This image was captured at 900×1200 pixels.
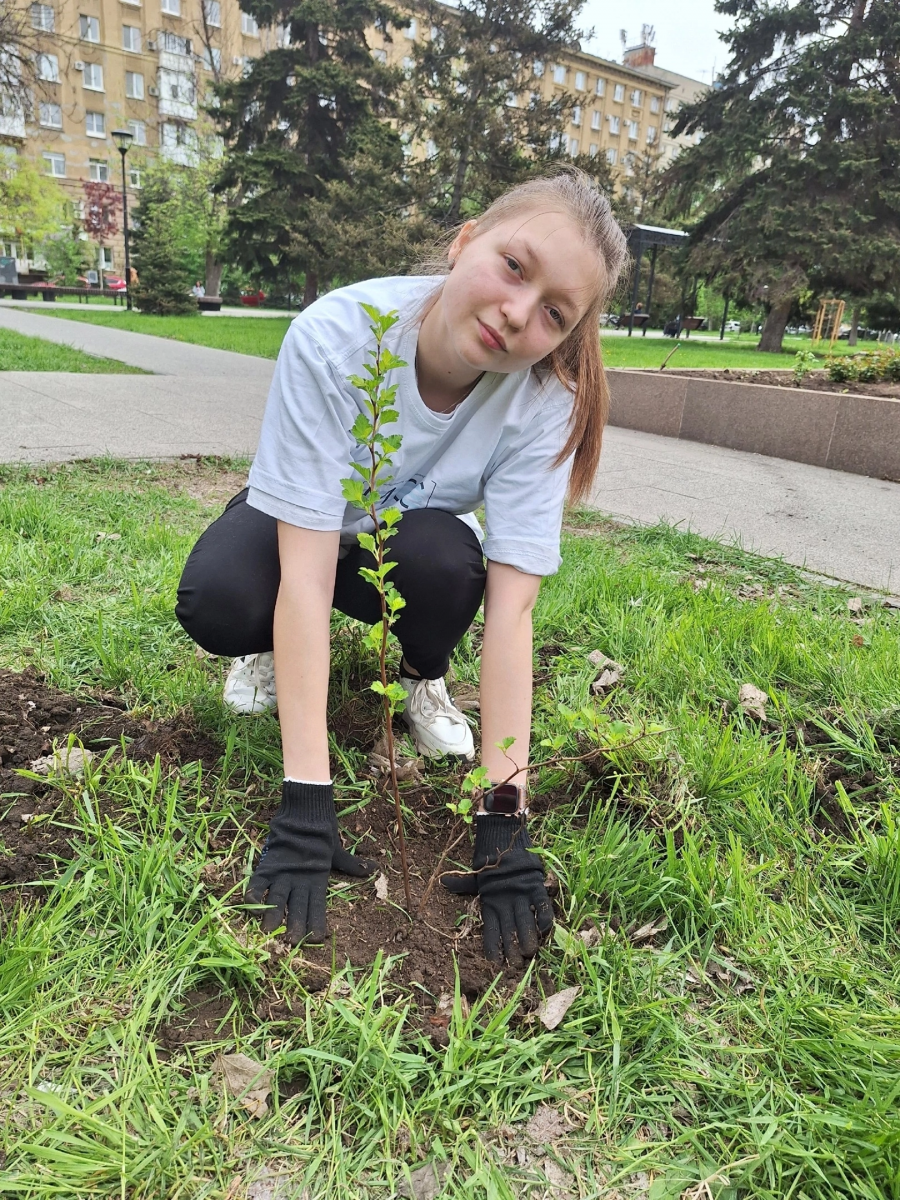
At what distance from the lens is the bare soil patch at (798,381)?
6808 mm

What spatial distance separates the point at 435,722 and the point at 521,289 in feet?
3.29

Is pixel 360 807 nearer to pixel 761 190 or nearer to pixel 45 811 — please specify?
pixel 45 811

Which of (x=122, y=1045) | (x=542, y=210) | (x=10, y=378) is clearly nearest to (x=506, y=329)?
(x=542, y=210)

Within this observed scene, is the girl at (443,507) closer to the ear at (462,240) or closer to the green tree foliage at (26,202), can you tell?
the ear at (462,240)

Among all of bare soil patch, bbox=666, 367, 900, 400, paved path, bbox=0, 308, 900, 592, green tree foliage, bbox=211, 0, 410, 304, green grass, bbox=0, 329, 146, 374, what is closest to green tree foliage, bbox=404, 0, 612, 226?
green tree foliage, bbox=211, 0, 410, 304

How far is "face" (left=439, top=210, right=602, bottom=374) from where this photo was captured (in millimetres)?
1470

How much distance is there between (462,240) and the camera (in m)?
1.72

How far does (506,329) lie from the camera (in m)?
1.49

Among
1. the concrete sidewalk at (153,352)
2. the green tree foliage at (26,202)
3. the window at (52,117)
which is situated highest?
the window at (52,117)

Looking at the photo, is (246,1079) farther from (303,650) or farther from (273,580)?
(273,580)

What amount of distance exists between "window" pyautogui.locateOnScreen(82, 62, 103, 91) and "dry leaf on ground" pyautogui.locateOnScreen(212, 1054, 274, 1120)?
5348 cm

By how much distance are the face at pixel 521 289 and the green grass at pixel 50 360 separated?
787 cm

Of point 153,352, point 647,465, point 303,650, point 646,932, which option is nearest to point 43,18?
point 153,352

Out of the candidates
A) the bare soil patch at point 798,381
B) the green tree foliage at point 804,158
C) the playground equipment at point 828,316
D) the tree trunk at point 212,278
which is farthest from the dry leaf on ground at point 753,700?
the tree trunk at point 212,278
